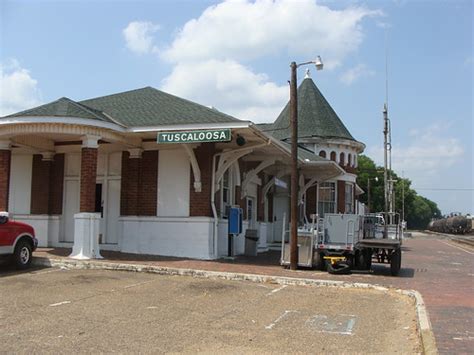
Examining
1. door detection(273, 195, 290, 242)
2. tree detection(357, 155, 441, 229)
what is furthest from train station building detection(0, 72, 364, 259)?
tree detection(357, 155, 441, 229)

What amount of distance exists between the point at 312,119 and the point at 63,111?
1950 centimetres

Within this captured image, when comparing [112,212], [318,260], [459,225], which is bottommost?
[318,260]

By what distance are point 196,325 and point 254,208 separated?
565 inches

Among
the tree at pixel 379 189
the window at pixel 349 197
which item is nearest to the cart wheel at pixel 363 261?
the window at pixel 349 197

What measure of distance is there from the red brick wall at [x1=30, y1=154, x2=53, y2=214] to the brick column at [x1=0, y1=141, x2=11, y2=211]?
7.21 ft

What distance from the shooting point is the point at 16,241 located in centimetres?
1333

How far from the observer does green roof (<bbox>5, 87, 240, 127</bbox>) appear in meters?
15.4

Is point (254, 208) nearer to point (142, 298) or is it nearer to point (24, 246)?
point (24, 246)

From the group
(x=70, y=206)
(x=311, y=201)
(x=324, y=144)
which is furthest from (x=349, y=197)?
(x=70, y=206)

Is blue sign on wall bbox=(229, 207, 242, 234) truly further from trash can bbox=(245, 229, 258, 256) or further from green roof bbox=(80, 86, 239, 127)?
green roof bbox=(80, 86, 239, 127)

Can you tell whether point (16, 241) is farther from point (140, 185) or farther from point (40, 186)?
point (40, 186)

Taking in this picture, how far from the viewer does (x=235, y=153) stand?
55.7 feet

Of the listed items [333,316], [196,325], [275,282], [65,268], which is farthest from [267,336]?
[65,268]

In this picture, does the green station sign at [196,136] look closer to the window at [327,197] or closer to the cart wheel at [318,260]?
the cart wheel at [318,260]
